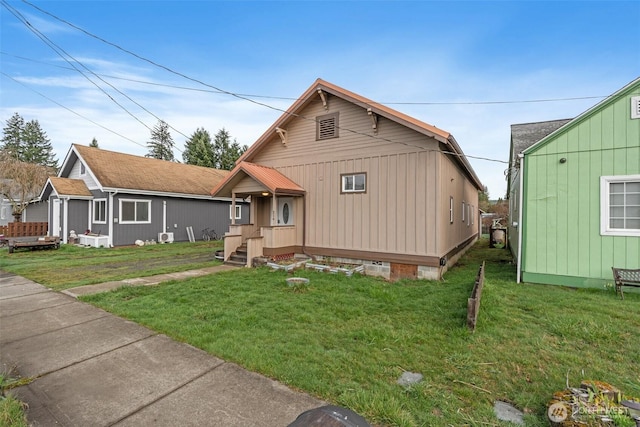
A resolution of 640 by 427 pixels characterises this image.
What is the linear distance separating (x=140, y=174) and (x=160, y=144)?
3931 cm

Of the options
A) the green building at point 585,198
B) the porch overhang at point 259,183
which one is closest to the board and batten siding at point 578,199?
the green building at point 585,198

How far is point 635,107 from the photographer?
6293 mm

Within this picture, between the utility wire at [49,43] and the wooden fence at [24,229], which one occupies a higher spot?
the utility wire at [49,43]

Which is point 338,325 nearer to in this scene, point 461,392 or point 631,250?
point 461,392

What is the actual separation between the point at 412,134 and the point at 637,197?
5191 millimetres

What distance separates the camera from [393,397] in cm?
268

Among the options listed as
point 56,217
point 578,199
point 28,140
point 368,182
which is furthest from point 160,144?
point 578,199

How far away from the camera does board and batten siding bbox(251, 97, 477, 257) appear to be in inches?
311

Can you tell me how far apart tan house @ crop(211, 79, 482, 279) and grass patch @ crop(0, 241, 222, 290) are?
2.43 m

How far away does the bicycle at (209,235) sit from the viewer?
18734 millimetres

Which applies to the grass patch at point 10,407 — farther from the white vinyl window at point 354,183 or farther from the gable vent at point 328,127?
the gable vent at point 328,127

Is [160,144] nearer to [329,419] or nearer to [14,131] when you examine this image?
[14,131]

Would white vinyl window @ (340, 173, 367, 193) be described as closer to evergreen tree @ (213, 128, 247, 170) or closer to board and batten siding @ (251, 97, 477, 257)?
board and batten siding @ (251, 97, 477, 257)

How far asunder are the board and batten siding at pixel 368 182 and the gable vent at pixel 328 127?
177 millimetres
